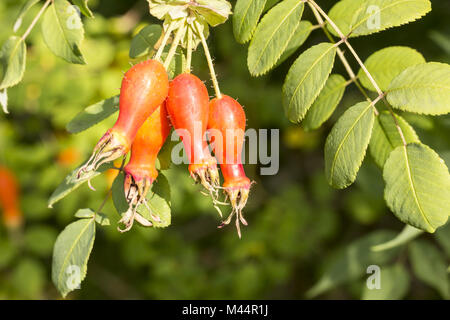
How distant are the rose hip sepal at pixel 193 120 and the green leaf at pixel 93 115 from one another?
12.3 inches

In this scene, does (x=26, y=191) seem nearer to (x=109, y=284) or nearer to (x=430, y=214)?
(x=109, y=284)

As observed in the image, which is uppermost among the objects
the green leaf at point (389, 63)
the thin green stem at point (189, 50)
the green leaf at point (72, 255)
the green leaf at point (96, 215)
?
the thin green stem at point (189, 50)

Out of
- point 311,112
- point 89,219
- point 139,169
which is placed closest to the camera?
point 139,169

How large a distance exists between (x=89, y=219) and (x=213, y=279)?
1.90 m

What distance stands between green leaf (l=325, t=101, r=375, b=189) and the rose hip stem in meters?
2.21

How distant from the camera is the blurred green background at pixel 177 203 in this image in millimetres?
2785

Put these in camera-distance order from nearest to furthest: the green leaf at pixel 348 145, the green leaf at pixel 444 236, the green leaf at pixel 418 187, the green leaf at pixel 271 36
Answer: the green leaf at pixel 418 187 → the green leaf at pixel 348 145 → the green leaf at pixel 271 36 → the green leaf at pixel 444 236

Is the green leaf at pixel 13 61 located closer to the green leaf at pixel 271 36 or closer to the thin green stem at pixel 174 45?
the thin green stem at pixel 174 45

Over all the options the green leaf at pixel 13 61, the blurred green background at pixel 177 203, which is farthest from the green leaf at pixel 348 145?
the blurred green background at pixel 177 203

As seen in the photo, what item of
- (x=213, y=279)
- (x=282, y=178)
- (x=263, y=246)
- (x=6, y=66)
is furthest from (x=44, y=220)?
(x=6, y=66)

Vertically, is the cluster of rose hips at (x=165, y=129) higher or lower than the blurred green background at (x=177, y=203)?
higher

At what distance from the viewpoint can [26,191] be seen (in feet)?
10.2

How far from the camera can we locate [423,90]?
45.7 inches

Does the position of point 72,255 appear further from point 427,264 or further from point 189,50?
point 427,264
